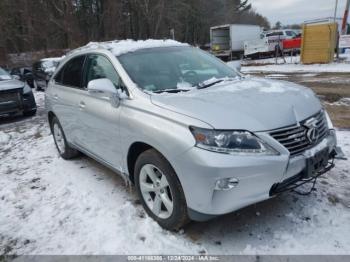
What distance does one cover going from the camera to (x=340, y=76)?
13047 mm

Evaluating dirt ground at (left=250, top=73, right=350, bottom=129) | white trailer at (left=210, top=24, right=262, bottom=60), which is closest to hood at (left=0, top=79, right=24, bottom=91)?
dirt ground at (left=250, top=73, right=350, bottom=129)

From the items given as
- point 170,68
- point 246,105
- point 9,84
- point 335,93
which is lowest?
point 335,93

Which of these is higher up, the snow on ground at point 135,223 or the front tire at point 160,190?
the front tire at point 160,190

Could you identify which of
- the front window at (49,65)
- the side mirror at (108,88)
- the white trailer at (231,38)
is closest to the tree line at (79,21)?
the white trailer at (231,38)

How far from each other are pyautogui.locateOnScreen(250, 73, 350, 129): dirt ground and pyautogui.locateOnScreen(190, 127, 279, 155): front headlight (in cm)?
418

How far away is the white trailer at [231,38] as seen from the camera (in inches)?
1101

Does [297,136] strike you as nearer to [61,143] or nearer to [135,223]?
[135,223]

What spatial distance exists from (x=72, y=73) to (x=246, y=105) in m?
2.85

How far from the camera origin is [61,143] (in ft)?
17.8

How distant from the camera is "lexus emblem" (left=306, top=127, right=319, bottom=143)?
9.33 ft

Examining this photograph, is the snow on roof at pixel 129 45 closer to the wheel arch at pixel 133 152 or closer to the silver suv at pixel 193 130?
the silver suv at pixel 193 130

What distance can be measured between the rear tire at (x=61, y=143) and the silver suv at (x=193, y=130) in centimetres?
107

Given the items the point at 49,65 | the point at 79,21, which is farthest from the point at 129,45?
the point at 79,21

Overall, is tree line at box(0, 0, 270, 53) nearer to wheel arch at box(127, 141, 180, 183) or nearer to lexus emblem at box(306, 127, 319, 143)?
wheel arch at box(127, 141, 180, 183)
